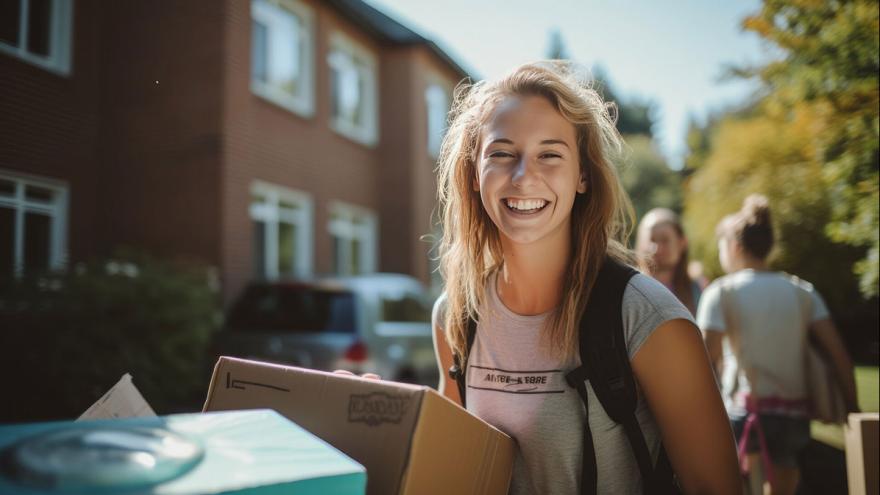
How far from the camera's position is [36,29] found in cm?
213

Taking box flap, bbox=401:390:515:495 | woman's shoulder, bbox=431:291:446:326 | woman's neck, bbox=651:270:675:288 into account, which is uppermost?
woman's neck, bbox=651:270:675:288

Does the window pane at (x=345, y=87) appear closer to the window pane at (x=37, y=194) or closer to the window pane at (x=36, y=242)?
the window pane at (x=36, y=242)

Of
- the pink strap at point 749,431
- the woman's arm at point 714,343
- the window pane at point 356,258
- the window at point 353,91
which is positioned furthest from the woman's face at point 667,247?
the window pane at point 356,258

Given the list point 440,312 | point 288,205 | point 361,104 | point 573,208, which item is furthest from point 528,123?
point 361,104

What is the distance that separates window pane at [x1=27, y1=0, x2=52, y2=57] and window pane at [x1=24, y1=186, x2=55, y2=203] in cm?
45

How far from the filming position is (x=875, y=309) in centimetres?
231

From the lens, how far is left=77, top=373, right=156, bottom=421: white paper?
143 centimetres

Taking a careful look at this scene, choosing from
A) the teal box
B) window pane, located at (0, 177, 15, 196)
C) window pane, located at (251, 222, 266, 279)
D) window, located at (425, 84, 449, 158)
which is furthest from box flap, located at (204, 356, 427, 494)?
window, located at (425, 84, 449, 158)

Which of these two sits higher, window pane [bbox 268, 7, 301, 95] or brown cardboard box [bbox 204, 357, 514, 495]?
window pane [bbox 268, 7, 301, 95]

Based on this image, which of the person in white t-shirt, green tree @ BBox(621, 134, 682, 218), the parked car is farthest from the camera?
green tree @ BBox(621, 134, 682, 218)

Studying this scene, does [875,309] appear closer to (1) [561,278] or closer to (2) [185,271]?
(1) [561,278]

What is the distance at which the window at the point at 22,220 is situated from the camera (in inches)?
72.7

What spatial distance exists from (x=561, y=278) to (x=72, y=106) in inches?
94.9

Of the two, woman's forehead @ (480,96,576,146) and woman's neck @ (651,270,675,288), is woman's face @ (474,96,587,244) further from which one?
woman's neck @ (651,270,675,288)
